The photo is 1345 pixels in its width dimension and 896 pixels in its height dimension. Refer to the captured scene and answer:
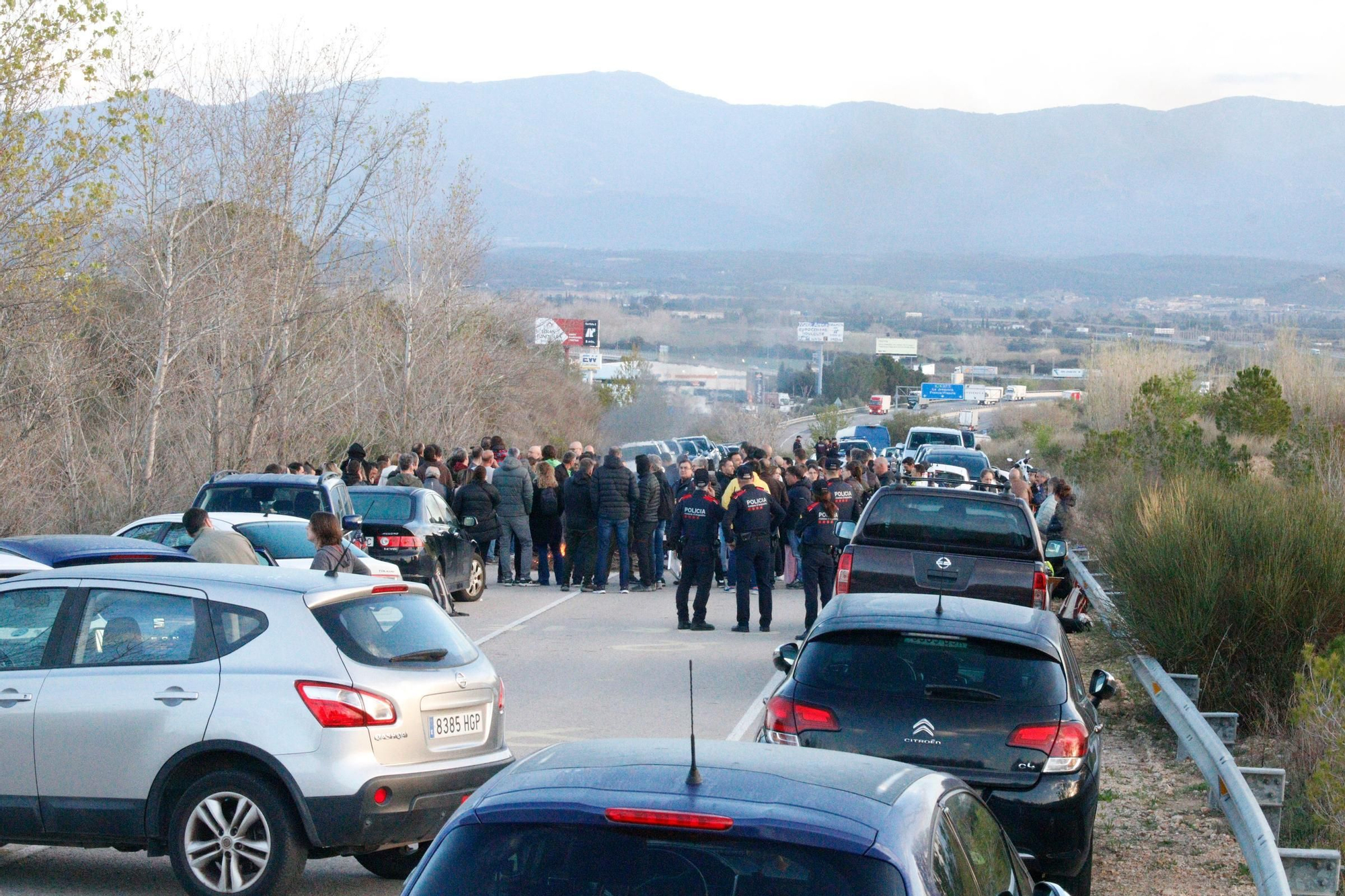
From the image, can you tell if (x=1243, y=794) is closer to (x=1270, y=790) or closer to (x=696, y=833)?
(x=1270, y=790)

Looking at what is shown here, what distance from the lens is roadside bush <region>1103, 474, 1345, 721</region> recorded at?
11562mm

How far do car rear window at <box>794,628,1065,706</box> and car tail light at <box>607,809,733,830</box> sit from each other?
3781 mm

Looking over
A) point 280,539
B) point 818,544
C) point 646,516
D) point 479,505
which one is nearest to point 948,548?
point 818,544

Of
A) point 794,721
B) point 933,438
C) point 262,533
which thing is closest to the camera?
point 794,721

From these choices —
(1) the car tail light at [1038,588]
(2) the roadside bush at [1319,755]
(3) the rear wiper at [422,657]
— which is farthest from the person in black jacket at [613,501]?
(3) the rear wiper at [422,657]

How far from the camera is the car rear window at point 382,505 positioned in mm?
17391

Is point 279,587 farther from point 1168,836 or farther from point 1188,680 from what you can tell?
point 1188,680

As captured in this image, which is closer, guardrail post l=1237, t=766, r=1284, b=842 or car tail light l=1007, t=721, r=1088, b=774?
car tail light l=1007, t=721, r=1088, b=774

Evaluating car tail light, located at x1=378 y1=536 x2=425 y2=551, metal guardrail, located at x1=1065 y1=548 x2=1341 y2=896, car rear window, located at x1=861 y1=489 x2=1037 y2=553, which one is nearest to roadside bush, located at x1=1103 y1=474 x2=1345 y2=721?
metal guardrail, located at x1=1065 y1=548 x2=1341 y2=896

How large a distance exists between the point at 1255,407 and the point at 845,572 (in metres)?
19.6

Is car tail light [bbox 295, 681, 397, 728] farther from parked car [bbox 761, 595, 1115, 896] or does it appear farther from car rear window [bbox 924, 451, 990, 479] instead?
car rear window [bbox 924, 451, 990, 479]

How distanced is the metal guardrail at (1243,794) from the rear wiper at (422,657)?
13.1ft

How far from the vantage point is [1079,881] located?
698 centimetres

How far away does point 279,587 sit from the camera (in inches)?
273
